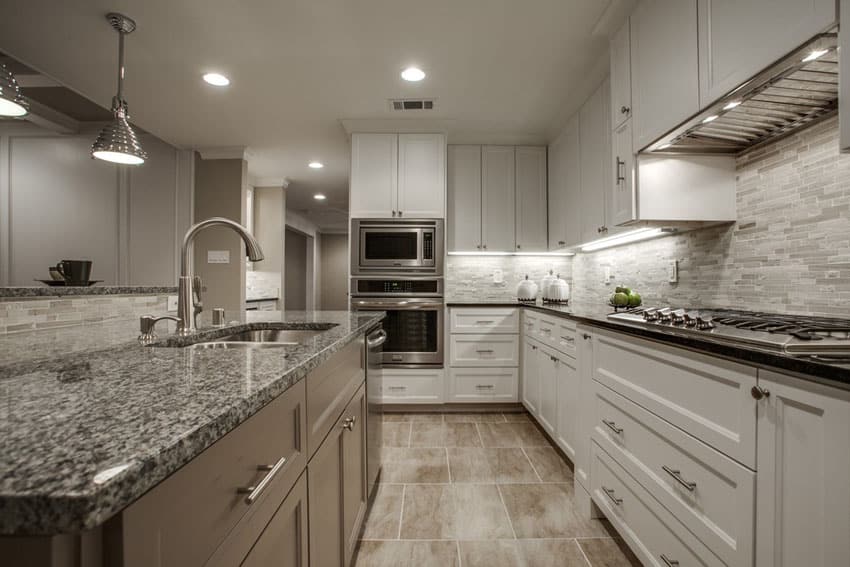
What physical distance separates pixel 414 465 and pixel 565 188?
251cm

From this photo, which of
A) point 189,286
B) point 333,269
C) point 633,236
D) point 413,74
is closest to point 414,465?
point 189,286

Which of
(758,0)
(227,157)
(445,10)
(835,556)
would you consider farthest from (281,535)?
(227,157)

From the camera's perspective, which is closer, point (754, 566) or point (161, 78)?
point (754, 566)

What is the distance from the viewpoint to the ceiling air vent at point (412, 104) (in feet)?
9.62

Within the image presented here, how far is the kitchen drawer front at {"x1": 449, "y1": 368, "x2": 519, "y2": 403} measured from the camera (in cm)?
331

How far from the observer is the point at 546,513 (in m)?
1.82

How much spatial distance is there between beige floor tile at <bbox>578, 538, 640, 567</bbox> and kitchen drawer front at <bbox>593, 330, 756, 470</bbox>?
677mm

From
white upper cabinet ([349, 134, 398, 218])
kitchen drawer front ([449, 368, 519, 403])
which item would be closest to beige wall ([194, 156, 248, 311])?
white upper cabinet ([349, 134, 398, 218])

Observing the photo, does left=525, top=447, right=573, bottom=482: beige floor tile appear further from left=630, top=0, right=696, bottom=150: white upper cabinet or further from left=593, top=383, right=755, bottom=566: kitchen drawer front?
left=630, top=0, right=696, bottom=150: white upper cabinet

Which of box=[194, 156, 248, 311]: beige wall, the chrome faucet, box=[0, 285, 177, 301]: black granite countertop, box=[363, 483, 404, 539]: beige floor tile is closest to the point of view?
box=[0, 285, 177, 301]: black granite countertop

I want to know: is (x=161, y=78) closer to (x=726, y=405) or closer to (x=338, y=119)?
(x=338, y=119)

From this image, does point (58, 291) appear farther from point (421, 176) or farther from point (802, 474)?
point (421, 176)

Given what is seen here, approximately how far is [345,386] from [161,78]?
2822mm

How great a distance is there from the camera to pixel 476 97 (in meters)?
2.89
